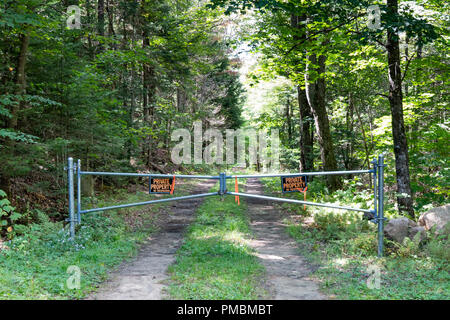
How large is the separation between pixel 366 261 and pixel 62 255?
582cm

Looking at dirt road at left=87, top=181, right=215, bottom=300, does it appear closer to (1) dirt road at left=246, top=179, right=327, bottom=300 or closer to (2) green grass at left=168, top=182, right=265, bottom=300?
(2) green grass at left=168, top=182, right=265, bottom=300

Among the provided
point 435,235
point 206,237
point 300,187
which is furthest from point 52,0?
point 435,235

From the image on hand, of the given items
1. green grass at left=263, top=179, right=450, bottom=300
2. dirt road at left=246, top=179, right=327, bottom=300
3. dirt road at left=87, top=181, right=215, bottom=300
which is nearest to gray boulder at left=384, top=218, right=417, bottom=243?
green grass at left=263, top=179, right=450, bottom=300

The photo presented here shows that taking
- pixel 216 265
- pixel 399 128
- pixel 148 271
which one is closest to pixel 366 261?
pixel 216 265

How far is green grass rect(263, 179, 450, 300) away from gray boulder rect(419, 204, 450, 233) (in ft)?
1.48

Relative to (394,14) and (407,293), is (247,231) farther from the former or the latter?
(394,14)

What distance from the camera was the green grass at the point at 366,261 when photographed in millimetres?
4820

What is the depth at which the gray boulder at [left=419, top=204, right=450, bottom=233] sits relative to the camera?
689 centimetres

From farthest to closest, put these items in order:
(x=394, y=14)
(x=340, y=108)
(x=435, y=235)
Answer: (x=340, y=108) < (x=394, y=14) < (x=435, y=235)

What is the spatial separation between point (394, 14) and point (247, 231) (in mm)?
6442

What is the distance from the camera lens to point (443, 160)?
10.1 m

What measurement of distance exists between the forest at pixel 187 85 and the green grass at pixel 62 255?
0.55 m

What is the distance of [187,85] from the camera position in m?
20.0

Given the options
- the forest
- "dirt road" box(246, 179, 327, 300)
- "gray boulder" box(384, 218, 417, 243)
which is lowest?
"dirt road" box(246, 179, 327, 300)
